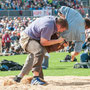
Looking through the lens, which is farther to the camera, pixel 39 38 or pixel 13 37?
pixel 13 37

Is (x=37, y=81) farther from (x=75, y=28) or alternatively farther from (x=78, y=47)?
(x=75, y=28)

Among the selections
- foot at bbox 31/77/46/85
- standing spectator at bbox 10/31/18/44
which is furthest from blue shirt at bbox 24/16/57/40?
standing spectator at bbox 10/31/18/44

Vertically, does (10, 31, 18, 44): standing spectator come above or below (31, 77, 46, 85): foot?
below

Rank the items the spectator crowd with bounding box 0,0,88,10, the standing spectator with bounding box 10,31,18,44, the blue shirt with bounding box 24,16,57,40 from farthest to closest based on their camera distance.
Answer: the spectator crowd with bounding box 0,0,88,10 < the standing spectator with bounding box 10,31,18,44 < the blue shirt with bounding box 24,16,57,40

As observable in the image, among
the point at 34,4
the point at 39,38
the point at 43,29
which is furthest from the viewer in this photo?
the point at 34,4

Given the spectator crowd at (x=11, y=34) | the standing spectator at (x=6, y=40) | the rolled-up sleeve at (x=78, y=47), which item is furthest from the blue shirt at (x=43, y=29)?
the standing spectator at (x=6, y=40)

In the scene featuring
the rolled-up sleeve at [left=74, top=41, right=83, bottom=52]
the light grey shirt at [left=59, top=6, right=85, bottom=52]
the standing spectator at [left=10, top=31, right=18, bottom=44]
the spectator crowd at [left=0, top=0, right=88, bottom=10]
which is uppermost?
the light grey shirt at [left=59, top=6, right=85, bottom=52]

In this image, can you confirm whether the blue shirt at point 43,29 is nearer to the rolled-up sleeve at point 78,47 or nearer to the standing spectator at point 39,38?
the standing spectator at point 39,38

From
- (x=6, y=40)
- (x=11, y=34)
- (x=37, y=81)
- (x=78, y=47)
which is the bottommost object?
(x=6, y=40)

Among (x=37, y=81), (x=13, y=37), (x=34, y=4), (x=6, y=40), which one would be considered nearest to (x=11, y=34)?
(x=13, y=37)

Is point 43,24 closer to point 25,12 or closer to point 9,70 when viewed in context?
point 9,70

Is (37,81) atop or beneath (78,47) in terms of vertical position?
beneath

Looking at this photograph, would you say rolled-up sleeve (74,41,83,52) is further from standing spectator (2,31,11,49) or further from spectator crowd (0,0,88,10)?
spectator crowd (0,0,88,10)

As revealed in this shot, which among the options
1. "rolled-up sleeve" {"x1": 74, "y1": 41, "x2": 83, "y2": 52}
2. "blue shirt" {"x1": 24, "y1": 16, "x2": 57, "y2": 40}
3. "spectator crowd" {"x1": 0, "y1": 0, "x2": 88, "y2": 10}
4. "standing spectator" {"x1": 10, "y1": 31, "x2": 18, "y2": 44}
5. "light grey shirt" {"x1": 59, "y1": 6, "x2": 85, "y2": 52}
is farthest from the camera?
"spectator crowd" {"x1": 0, "y1": 0, "x2": 88, "y2": 10}
